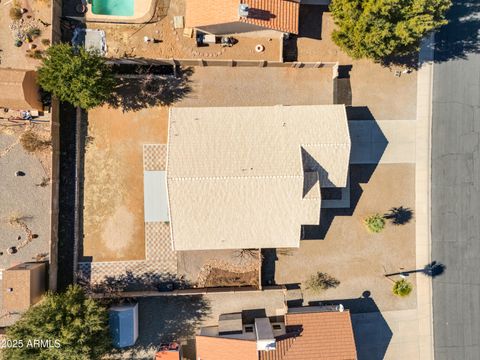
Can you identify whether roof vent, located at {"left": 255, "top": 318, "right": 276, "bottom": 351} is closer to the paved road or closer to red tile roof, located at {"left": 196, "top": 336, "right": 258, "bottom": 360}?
red tile roof, located at {"left": 196, "top": 336, "right": 258, "bottom": 360}


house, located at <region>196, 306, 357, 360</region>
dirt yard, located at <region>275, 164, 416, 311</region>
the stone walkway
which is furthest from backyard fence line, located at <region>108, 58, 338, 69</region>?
house, located at <region>196, 306, 357, 360</region>

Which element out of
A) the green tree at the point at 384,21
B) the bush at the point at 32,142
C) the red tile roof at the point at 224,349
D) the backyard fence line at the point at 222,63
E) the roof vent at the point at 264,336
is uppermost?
the green tree at the point at 384,21

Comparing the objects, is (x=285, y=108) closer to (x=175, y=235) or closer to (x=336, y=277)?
(x=175, y=235)

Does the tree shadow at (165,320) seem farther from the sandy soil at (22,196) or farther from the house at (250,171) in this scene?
the sandy soil at (22,196)

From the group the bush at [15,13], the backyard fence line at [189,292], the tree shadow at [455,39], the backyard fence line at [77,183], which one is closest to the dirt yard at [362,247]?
the backyard fence line at [189,292]

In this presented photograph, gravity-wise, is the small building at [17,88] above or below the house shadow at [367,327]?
above

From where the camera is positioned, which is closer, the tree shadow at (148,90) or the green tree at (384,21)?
the green tree at (384,21)
